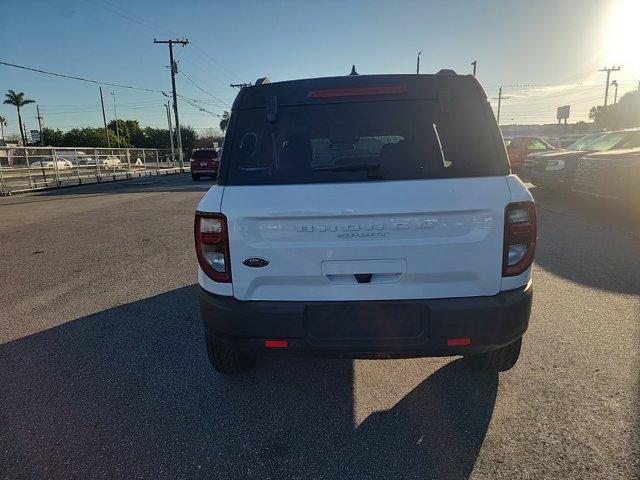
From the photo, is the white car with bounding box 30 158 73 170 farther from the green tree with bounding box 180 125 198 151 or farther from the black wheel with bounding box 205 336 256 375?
the green tree with bounding box 180 125 198 151

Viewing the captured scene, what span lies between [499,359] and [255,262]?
1772mm

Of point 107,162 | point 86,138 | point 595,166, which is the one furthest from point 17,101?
point 595,166

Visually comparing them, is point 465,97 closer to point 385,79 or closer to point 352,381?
point 385,79

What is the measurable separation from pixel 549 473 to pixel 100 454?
2308 mm

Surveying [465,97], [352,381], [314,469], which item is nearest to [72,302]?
[352,381]

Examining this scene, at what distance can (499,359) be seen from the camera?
2.85 metres

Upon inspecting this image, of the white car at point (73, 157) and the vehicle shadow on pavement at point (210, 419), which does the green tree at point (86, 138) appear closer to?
the white car at point (73, 157)

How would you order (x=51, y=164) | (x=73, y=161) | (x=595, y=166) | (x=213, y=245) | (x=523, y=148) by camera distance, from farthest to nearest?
1. (x=73, y=161)
2. (x=51, y=164)
3. (x=523, y=148)
4. (x=595, y=166)
5. (x=213, y=245)

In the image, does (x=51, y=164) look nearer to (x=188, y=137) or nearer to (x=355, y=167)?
(x=355, y=167)

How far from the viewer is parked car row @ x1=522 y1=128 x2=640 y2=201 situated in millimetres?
8317

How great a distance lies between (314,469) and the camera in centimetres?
218

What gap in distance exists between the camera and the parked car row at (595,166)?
832cm

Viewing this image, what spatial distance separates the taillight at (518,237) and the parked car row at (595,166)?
24.9ft

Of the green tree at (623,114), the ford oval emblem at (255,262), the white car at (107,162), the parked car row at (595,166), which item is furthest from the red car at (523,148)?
the green tree at (623,114)
